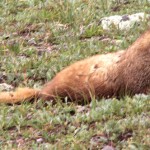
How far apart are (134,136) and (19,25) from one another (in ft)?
15.8

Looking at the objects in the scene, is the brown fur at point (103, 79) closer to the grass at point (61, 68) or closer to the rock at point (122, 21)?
the grass at point (61, 68)

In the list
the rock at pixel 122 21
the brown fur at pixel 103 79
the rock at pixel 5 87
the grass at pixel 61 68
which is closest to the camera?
the grass at pixel 61 68

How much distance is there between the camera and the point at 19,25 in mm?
9531

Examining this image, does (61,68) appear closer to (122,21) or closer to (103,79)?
(103,79)

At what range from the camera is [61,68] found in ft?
25.4

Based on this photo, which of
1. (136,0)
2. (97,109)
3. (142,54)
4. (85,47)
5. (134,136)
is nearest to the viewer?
(134,136)

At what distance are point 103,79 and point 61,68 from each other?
1.57 m

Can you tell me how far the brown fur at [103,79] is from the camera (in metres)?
6.08

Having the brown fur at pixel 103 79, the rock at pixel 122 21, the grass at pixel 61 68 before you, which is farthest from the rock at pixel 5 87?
the rock at pixel 122 21

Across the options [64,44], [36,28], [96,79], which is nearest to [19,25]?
[36,28]

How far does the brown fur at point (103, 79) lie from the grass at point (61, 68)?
0.51 ft

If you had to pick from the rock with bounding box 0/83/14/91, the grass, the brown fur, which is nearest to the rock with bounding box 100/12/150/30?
the grass

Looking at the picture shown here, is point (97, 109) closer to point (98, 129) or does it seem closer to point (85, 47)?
point (98, 129)

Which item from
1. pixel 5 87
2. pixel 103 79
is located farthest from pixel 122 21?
pixel 103 79
